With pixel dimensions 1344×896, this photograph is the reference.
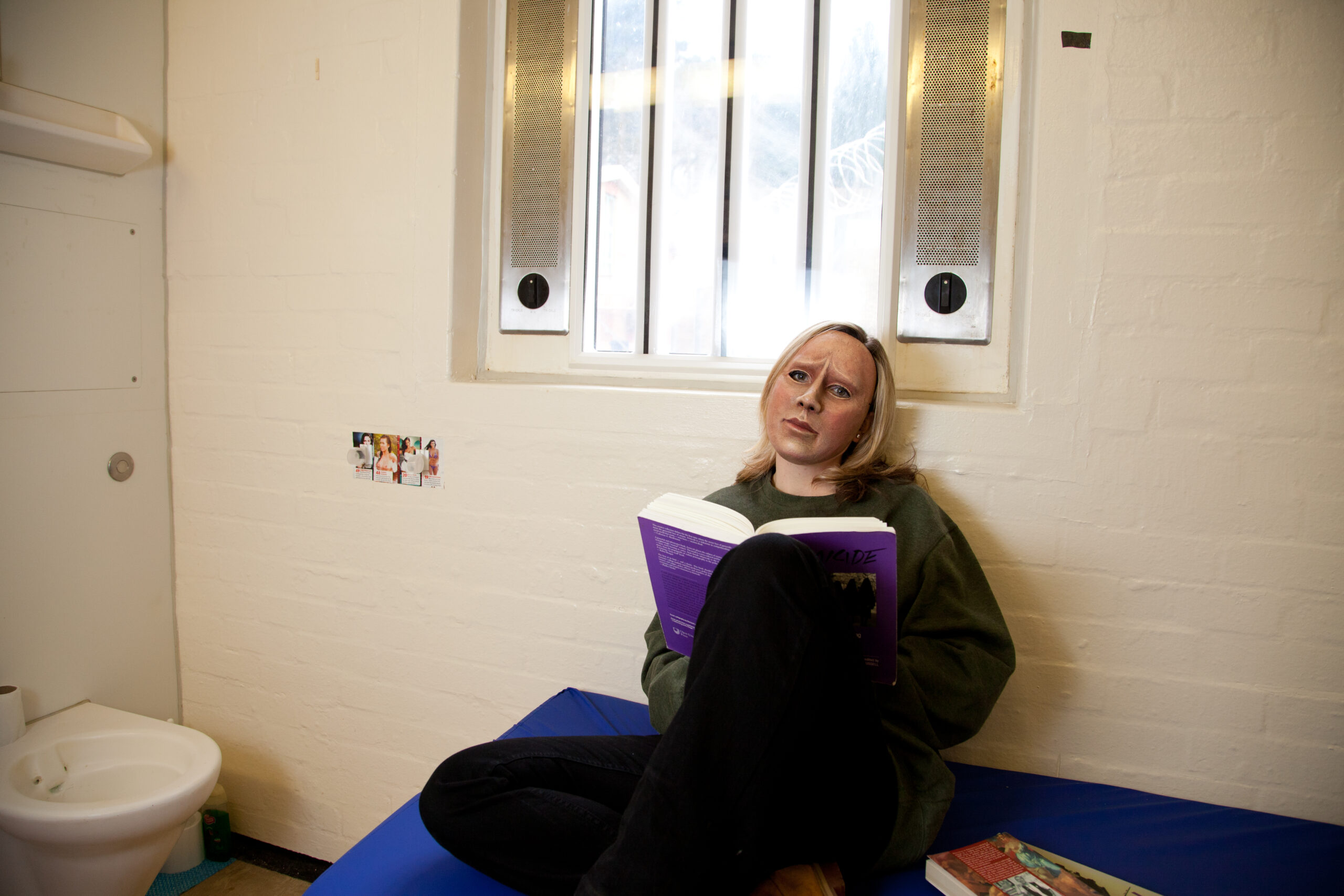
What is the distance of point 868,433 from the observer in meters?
1.38

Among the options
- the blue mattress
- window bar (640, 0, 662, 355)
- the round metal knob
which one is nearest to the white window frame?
window bar (640, 0, 662, 355)

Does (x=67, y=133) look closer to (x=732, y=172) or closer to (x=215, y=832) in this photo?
(x=732, y=172)

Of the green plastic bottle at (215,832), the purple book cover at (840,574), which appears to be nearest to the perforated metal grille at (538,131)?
the purple book cover at (840,574)

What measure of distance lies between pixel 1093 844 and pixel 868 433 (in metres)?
0.74

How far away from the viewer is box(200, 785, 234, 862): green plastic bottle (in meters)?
1.92

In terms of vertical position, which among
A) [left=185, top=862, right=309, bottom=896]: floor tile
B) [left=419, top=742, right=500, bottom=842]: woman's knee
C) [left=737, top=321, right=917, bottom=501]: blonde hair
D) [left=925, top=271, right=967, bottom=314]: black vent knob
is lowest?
[left=185, top=862, right=309, bottom=896]: floor tile

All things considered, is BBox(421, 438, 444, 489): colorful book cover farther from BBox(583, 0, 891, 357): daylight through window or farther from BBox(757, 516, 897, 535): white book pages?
BBox(757, 516, 897, 535): white book pages

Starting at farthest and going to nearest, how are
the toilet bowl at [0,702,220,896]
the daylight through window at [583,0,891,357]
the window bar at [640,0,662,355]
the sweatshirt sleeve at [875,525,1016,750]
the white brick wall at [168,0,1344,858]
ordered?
the window bar at [640,0,662,355]
the daylight through window at [583,0,891,357]
the toilet bowl at [0,702,220,896]
the white brick wall at [168,0,1344,858]
the sweatshirt sleeve at [875,525,1016,750]

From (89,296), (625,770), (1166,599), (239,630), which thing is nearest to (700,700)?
(625,770)

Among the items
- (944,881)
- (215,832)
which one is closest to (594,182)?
(944,881)

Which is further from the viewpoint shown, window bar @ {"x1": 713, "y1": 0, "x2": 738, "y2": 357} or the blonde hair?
window bar @ {"x1": 713, "y1": 0, "x2": 738, "y2": 357}

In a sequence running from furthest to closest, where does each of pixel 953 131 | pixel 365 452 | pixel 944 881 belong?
pixel 365 452 < pixel 953 131 < pixel 944 881

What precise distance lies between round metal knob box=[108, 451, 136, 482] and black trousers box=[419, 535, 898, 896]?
1606 millimetres

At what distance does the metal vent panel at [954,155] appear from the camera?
4.79ft
